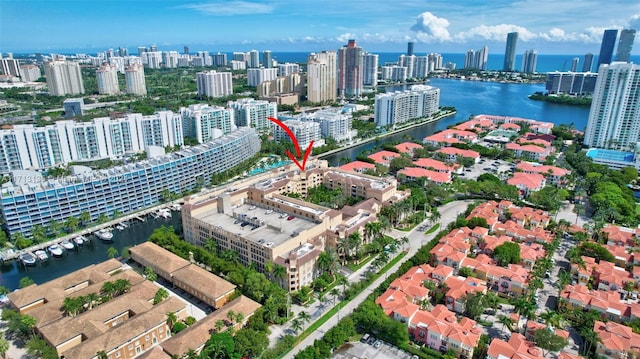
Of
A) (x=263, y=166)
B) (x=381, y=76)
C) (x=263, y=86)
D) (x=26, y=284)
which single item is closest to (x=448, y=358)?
(x=26, y=284)

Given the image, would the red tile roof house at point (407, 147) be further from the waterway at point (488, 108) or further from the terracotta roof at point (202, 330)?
the terracotta roof at point (202, 330)

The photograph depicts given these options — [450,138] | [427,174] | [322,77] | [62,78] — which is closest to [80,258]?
[427,174]

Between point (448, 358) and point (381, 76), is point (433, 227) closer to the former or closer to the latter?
point (448, 358)

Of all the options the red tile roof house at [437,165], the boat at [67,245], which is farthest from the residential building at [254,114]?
the boat at [67,245]

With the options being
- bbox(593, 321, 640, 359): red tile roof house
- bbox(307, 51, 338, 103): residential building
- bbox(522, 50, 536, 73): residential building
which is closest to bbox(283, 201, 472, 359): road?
bbox(593, 321, 640, 359): red tile roof house

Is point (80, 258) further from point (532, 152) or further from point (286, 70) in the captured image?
point (286, 70)

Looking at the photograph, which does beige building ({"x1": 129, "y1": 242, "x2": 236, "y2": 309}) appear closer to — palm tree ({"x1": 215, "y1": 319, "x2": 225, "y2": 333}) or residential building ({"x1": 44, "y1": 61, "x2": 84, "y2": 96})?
palm tree ({"x1": 215, "y1": 319, "x2": 225, "y2": 333})
